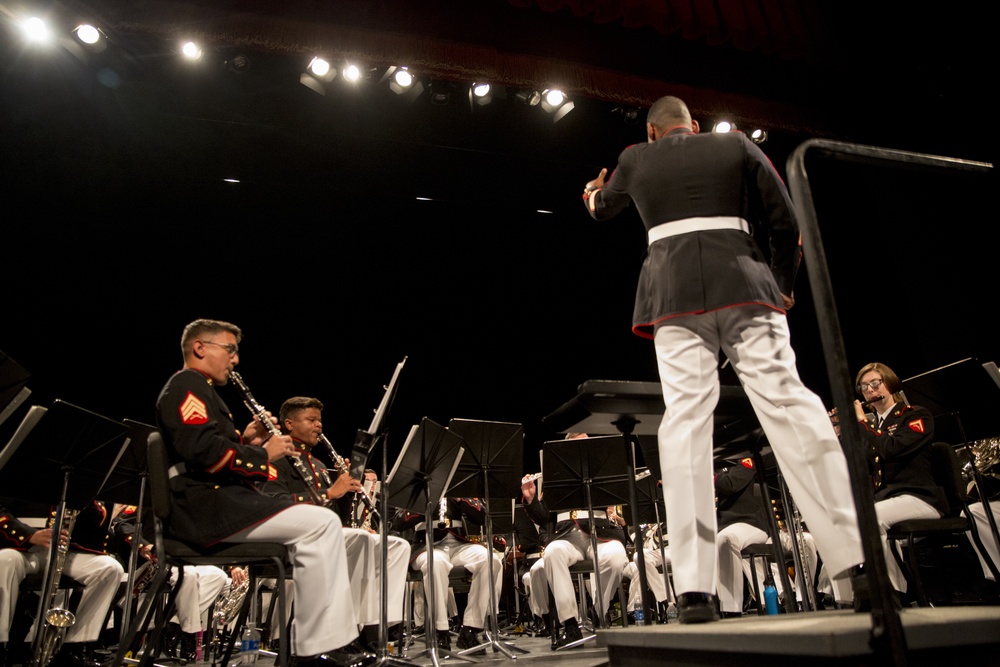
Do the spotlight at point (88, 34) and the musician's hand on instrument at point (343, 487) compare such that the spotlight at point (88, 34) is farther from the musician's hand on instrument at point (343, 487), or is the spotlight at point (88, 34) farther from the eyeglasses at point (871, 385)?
the eyeglasses at point (871, 385)

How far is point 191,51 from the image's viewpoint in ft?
19.9

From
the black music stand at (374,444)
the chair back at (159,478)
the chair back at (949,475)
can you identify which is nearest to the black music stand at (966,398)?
the chair back at (949,475)

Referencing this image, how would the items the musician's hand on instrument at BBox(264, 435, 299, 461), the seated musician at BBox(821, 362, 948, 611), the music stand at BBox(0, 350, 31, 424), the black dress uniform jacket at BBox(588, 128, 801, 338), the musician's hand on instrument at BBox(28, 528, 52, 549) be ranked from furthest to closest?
the musician's hand on instrument at BBox(28, 528, 52, 549)
the seated musician at BBox(821, 362, 948, 611)
the music stand at BBox(0, 350, 31, 424)
the musician's hand on instrument at BBox(264, 435, 299, 461)
the black dress uniform jacket at BBox(588, 128, 801, 338)

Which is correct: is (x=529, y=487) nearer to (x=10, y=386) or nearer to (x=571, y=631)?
(x=571, y=631)

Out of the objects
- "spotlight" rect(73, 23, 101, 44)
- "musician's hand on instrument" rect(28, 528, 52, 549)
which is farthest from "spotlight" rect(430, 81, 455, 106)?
"musician's hand on instrument" rect(28, 528, 52, 549)

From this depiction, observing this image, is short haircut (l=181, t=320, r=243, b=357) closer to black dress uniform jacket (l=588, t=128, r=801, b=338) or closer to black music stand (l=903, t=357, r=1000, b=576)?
black dress uniform jacket (l=588, t=128, r=801, b=338)

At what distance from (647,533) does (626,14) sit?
5570mm

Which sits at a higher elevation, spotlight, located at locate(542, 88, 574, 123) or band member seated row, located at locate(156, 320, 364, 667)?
spotlight, located at locate(542, 88, 574, 123)

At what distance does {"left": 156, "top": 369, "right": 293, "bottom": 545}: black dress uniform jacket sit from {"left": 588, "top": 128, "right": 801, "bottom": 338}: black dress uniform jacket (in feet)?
6.52

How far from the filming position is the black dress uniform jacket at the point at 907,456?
438 centimetres

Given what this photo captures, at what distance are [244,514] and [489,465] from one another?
2.27 m

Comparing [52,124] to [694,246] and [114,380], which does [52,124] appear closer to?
[114,380]

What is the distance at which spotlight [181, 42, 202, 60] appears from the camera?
6.00m

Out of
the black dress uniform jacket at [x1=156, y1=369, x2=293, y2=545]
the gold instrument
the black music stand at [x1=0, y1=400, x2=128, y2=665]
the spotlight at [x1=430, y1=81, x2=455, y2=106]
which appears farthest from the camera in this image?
the spotlight at [x1=430, y1=81, x2=455, y2=106]
